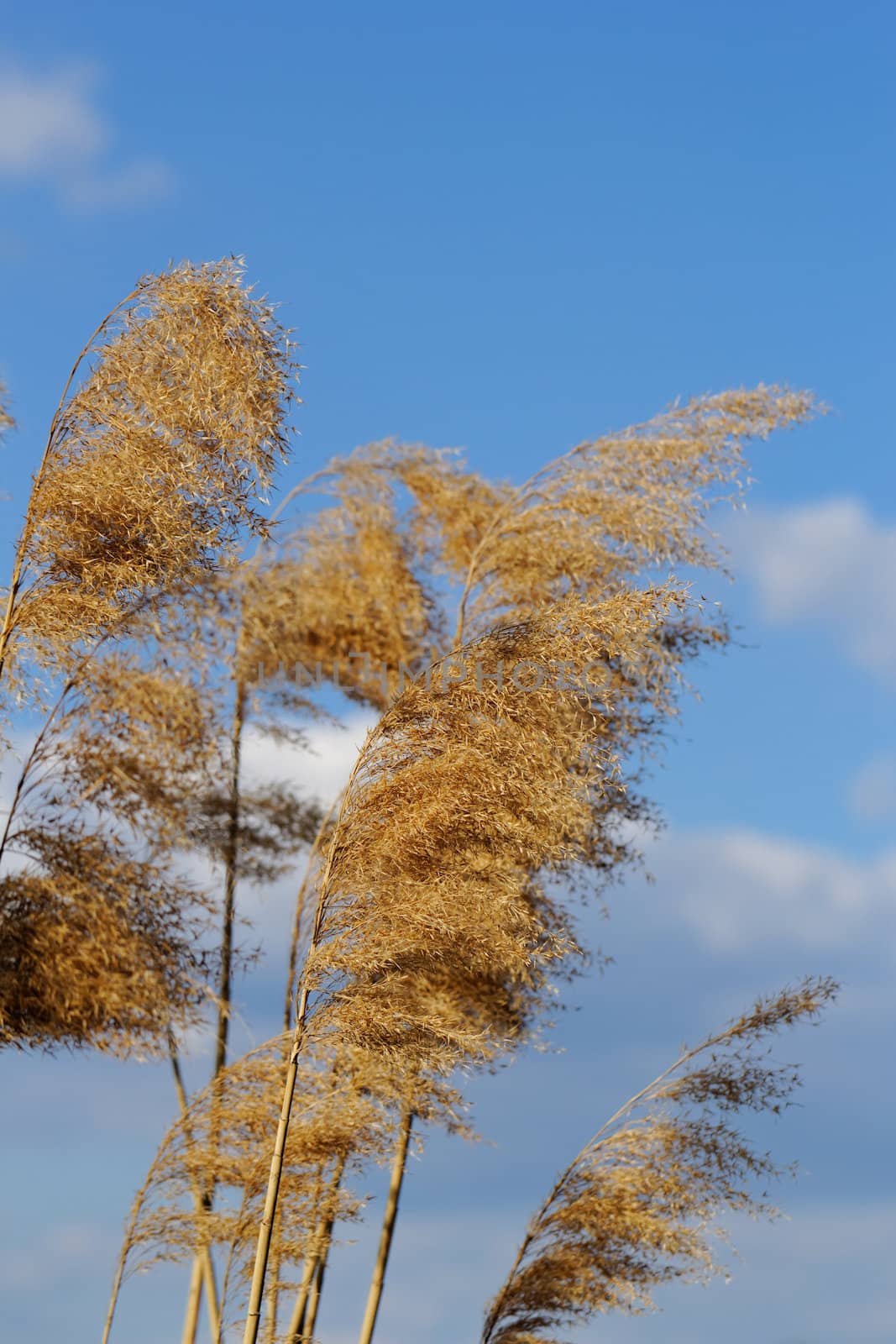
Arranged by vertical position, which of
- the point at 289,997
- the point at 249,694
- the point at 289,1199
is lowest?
the point at 289,1199

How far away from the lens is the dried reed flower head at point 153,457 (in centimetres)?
582

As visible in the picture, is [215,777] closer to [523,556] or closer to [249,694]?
[249,694]

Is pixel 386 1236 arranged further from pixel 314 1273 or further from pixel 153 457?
pixel 153 457

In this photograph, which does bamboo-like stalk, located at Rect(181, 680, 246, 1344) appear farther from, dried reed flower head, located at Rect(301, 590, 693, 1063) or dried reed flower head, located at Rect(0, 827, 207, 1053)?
dried reed flower head, located at Rect(301, 590, 693, 1063)

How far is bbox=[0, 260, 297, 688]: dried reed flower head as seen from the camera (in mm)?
5820

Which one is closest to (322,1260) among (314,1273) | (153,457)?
(314,1273)

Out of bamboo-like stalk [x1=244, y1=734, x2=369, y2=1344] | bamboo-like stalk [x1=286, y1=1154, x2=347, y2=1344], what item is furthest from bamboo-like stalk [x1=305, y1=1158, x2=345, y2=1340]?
bamboo-like stalk [x1=244, y1=734, x2=369, y2=1344]

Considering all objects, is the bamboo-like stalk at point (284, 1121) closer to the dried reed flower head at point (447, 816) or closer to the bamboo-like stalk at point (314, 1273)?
the dried reed flower head at point (447, 816)

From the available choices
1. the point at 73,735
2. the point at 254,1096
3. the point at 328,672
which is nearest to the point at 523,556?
the point at 328,672

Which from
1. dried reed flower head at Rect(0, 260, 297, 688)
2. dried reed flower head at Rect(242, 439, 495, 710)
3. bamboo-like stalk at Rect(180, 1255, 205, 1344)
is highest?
dried reed flower head at Rect(242, 439, 495, 710)

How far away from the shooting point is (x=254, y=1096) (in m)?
6.98

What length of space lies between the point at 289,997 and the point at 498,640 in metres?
3.41

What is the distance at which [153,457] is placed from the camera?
5828mm

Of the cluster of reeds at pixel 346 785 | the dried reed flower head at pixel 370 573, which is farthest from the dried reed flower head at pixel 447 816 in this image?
the dried reed flower head at pixel 370 573
